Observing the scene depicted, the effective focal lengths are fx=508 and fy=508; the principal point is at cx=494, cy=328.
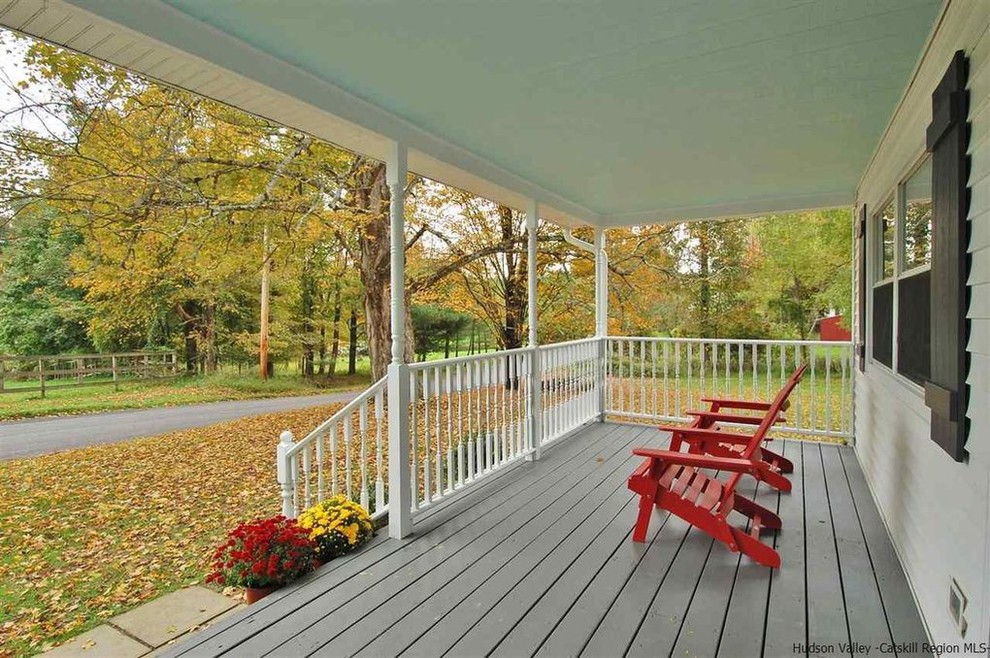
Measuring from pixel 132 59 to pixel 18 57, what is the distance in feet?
16.8

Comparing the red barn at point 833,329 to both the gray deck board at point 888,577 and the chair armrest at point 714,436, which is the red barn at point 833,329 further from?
the chair armrest at point 714,436

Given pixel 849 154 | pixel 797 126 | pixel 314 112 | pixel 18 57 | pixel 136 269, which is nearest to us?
pixel 314 112

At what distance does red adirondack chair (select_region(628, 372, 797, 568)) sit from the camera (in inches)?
105

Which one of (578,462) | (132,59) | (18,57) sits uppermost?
(18,57)

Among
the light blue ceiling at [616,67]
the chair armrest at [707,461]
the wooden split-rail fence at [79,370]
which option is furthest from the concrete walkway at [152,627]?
the wooden split-rail fence at [79,370]

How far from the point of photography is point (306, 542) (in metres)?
2.66

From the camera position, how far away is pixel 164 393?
988 centimetres

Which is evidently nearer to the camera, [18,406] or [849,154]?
[849,154]

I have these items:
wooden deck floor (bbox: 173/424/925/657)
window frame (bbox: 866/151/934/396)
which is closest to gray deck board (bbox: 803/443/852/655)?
wooden deck floor (bbox: 173/424/925/657)

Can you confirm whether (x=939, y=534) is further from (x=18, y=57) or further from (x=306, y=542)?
(x=18, y=57)

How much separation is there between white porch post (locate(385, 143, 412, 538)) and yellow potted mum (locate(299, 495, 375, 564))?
18cm

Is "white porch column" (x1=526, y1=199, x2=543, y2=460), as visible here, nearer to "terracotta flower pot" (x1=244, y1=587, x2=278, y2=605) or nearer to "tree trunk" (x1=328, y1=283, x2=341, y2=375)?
"terracotta flower pot" (x1=244, y1=587, x2=278, y2=605)

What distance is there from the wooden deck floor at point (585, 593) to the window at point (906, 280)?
3.42 ft

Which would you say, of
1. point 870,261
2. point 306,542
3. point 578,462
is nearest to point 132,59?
point 306,542
